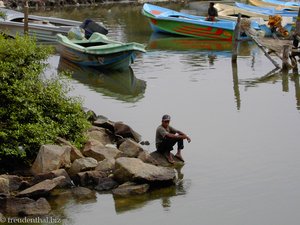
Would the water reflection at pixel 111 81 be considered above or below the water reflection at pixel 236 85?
below

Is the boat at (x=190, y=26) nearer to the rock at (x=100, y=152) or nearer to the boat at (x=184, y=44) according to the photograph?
the boat at (x=184, y=44)

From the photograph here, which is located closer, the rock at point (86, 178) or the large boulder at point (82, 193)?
the large boulder at point (82, 193)

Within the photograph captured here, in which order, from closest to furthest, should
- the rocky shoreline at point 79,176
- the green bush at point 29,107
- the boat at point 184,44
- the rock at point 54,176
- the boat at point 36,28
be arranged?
the rocky shoreline at point 79,176
the rock at point 54,176
the green bush at point 29,107
the boat at point 36,28
the boat at point 184,44

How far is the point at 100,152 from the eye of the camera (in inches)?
527

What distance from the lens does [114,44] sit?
872 inches

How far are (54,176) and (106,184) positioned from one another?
93cm

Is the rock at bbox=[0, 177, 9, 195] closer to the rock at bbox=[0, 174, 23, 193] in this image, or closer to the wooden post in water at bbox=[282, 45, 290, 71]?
the rock at bbox=[0, 174, 23, 193]

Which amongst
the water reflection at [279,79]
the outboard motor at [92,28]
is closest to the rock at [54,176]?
the water reflection at [279,79]

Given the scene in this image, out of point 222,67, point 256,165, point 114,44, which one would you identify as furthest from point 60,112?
point 222,67

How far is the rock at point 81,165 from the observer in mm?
12625

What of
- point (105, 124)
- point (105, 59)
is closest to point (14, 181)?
point (105, 124)

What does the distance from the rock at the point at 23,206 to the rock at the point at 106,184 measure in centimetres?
120

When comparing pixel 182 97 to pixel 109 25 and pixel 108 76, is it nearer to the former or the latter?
pixel 108 76

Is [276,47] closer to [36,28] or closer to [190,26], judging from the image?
[190,26]
